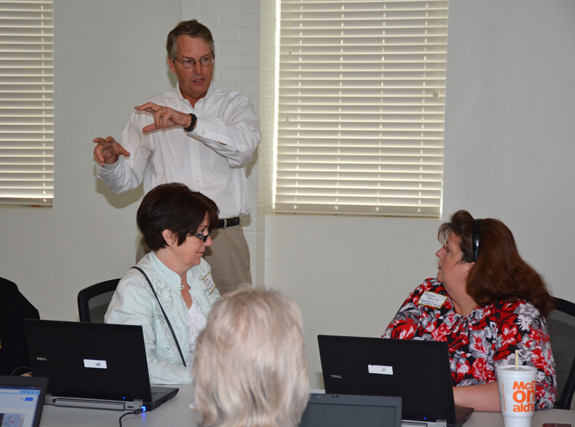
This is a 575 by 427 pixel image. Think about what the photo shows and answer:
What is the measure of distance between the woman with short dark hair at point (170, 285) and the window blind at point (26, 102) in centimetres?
226

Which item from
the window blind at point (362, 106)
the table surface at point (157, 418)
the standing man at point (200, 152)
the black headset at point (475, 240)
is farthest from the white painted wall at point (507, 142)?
the table surface at point (157, 418)

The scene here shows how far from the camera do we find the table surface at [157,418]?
1876mm

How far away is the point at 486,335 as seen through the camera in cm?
232

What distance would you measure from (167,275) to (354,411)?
46.6 inches

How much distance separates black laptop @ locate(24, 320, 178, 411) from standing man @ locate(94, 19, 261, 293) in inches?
56.0

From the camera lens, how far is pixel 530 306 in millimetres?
2271

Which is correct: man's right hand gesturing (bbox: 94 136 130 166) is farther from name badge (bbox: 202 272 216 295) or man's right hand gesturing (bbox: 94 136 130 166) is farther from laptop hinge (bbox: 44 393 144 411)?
laptop hinge (bbox: 44 393 144 411)

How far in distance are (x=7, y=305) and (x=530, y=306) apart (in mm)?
1993

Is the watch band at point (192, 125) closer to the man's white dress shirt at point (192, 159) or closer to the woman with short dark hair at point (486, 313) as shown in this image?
the man's white dress shirt at point (192, 159)

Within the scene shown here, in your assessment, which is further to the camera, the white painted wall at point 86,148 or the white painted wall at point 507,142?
the white painted wall at point 86,148

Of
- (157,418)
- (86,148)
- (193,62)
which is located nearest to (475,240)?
(157,418)

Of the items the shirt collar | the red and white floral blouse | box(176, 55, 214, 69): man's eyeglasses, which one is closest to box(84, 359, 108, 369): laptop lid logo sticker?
the shirt collar

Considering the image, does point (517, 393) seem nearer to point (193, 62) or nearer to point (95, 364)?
point (95, 364)

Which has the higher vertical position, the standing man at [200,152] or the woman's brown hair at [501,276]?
the standing man at [200,152]
